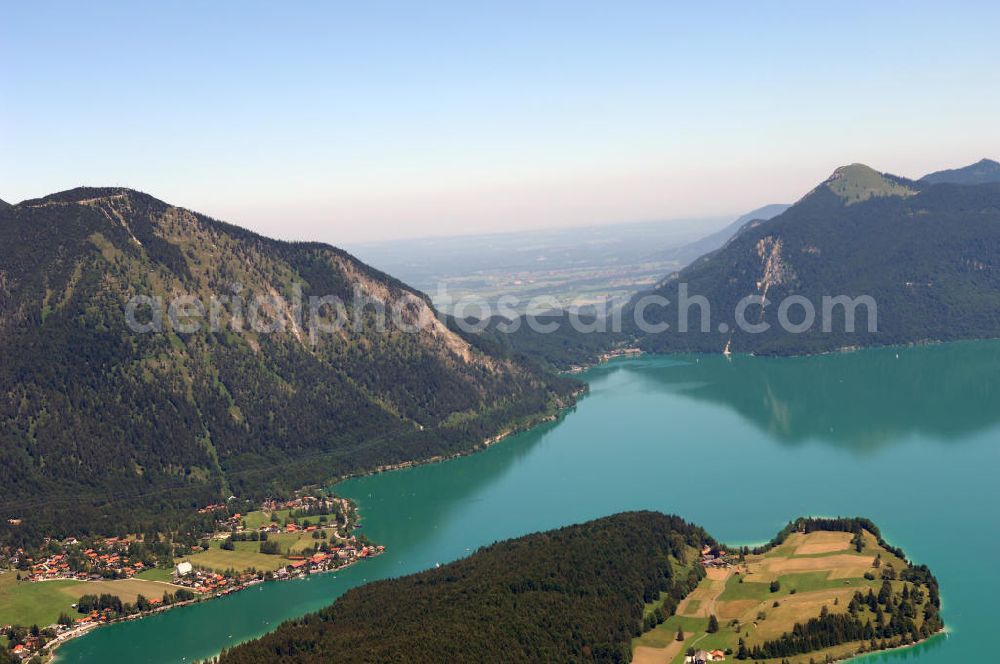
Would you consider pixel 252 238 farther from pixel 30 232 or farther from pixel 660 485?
pixel 660 485

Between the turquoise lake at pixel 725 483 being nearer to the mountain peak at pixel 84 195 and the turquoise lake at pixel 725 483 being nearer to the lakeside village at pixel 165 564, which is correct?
the lakeside village at pixel 165 564

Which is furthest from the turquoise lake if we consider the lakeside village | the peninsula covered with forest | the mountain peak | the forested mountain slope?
the mountain peak

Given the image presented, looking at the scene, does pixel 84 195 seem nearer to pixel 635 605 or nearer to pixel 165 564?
pixel 165 564

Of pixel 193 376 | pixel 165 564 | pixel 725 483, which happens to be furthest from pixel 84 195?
pixel 725 483

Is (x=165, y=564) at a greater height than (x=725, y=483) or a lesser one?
lesser

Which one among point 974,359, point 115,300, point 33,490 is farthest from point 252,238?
point 974,359

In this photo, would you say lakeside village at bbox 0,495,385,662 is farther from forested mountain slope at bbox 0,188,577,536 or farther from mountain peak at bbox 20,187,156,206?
mountain peak at bbox 20,187,156,206
